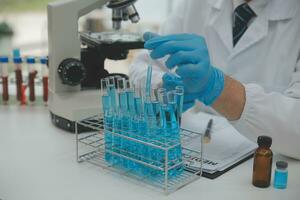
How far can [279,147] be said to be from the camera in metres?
1.27

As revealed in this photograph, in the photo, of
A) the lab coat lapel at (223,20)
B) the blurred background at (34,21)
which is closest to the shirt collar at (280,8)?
the lab coat lapel at (223,20)

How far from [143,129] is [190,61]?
27cm

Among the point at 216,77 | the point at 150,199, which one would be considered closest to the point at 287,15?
the point at 216,77

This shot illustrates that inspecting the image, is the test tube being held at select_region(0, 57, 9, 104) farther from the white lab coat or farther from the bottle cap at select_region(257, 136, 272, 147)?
the bottle cap at select_region(257, 136, 272, 147)

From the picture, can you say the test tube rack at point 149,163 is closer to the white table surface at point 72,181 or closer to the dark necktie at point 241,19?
the white table surface at point 72,181

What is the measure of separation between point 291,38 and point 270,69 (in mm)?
134

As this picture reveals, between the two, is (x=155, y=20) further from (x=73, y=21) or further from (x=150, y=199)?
(x=150, y=199)

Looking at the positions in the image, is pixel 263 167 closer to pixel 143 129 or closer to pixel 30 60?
pixel 143 129

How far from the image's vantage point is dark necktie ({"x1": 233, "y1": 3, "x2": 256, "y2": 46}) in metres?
1.65

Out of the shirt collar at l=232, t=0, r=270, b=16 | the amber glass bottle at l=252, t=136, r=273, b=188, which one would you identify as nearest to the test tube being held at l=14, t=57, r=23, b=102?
the shirt collar at l=232, t=0, r=270, b=16

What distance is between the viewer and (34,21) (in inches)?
205

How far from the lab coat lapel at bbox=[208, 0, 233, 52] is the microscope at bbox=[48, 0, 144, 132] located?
34 cm

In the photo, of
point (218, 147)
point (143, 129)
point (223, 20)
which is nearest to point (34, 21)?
point (223, 20)

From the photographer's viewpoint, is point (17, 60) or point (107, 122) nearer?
point (107, 122)
